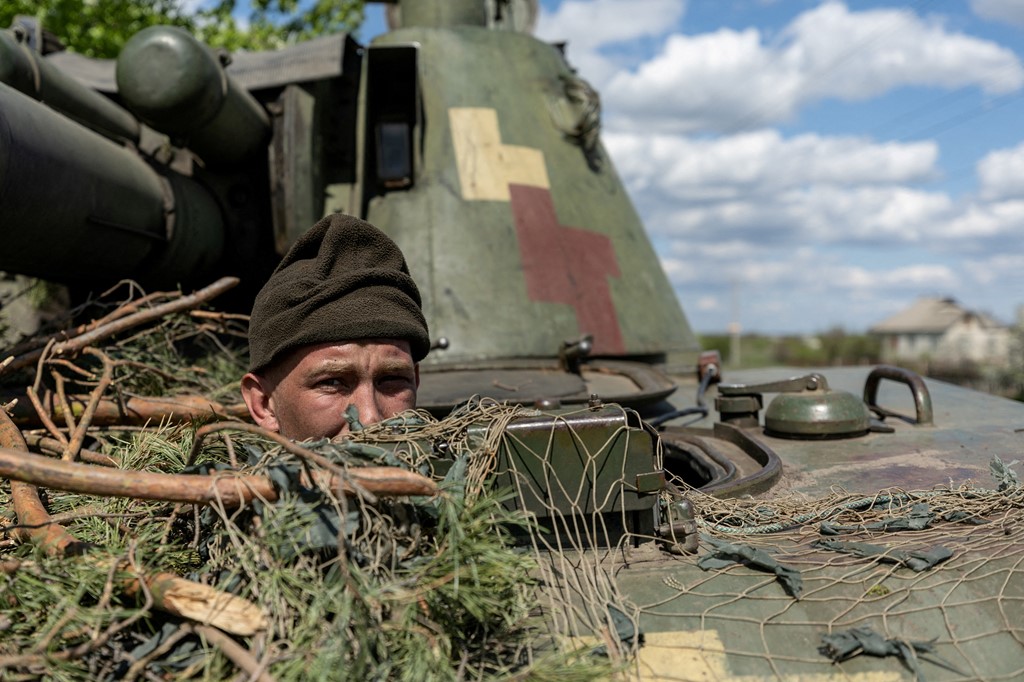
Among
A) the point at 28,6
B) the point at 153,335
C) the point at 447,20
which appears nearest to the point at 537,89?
the point at 447,20

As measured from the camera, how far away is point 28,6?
10773mm

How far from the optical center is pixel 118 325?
9.71 feet

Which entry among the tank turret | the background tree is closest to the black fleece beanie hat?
the tank turret

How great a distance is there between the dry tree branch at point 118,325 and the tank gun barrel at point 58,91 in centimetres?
103

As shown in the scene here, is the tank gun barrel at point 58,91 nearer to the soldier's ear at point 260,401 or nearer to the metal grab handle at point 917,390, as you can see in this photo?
the soldier's ear at point 260,401

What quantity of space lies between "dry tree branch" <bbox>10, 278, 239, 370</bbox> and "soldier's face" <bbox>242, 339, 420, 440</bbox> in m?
0.93

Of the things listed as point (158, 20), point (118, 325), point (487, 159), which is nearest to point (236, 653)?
point (118, 325)

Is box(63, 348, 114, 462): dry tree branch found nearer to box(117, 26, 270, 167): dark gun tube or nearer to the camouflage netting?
the camouflage netting

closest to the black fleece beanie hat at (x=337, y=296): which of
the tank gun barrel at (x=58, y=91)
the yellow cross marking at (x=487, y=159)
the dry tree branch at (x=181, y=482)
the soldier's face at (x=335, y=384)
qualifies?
the soldier's face at (x=335, y=384)

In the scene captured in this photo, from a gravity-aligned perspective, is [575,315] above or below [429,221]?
below

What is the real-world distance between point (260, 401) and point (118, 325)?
2.85 feet

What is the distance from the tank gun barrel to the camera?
3387mm

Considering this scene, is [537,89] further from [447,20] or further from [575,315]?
[575,315]

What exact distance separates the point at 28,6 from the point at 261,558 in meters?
11.4
